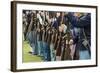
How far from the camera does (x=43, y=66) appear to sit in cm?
200

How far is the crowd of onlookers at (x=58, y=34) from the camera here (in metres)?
1.97

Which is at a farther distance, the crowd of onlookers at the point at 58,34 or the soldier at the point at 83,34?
the soldier at the point at 83,34

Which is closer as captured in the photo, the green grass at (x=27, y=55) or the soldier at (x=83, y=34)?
the green grass at (x=27, y=55)

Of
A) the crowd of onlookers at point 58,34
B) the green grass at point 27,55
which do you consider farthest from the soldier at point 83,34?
the green grass at point 27,55

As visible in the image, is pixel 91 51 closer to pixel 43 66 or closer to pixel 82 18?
pixel 82 18

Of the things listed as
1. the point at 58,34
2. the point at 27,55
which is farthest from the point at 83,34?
the point at 27,55

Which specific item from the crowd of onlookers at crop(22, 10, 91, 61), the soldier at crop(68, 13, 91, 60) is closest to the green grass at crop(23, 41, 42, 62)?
the crowd of onlookers at crop(22, 10, 91, 61)

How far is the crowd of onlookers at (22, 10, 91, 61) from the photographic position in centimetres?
197

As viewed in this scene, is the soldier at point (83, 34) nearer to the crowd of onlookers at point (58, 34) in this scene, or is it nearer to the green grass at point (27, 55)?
the crowd of onlookers at point (58, 34)

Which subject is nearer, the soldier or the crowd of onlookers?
the crowd of onlookers

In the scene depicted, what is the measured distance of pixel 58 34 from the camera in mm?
2068

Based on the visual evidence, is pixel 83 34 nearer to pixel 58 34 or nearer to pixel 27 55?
pixel 58 34

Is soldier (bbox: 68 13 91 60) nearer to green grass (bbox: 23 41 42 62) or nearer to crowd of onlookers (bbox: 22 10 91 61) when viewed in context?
crowd of onlookers (bbox: 22 10 91 61)

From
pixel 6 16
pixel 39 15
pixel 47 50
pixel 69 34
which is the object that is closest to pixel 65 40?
pixel 69 34
